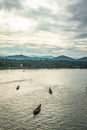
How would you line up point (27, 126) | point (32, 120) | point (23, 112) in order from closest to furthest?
point (27, 126) < point (32, 120) < point (23, 112)

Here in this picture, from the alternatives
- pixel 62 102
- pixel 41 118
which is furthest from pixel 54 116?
pixel 62 102

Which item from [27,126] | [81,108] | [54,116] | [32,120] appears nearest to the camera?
[27,126]

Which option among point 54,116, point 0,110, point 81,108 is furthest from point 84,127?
point 0,110

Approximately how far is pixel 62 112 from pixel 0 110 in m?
23.8

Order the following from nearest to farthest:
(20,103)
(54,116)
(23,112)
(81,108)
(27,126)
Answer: (27,126) < (54,116) < (23,112) < (81,108) < (20,103)

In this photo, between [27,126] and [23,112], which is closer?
[27,126]

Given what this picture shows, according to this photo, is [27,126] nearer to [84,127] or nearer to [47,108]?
[84,127]

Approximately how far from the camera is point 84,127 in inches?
2566

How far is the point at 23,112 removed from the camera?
80500 mm

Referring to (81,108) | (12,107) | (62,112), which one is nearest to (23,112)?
(12,107)

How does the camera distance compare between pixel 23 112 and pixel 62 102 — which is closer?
pixel 23 112

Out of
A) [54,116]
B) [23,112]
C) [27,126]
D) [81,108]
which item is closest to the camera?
[27,126]

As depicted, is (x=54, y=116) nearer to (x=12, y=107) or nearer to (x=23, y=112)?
(x=23, y=112)

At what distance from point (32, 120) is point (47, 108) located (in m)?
17.7
